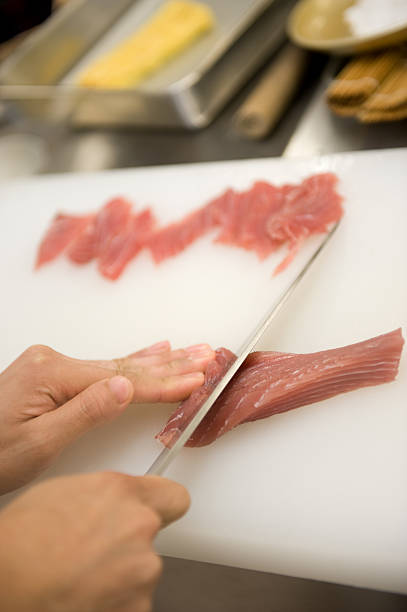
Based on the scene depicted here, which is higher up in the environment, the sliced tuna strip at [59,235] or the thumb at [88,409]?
the sliced tuna strip at [59,235]

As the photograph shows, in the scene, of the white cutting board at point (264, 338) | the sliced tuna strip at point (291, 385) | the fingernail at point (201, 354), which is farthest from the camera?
the fingernail at point (201, 354)

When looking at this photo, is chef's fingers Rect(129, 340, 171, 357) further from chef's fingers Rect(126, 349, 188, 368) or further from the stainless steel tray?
the stainless steel tray

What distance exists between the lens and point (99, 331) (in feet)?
6.99

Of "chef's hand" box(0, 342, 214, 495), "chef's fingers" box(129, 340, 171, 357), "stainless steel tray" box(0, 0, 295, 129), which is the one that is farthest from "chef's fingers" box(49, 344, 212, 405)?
"stainless steel tray" box(0, 0, 295, 129)

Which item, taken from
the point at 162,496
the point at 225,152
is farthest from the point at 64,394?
the point at 225,152

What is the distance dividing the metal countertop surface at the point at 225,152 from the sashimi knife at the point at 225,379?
0.35 m

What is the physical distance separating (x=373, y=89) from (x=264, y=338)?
49.7 inches

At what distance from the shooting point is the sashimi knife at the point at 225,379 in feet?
4.73

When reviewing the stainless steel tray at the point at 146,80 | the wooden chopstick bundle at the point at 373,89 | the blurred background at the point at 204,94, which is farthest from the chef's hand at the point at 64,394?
the stainless steel tray at the point at 146,80

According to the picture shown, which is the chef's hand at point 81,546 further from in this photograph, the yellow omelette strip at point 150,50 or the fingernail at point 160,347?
the yellow omelette strip at point 150,50

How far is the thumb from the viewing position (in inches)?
59.2

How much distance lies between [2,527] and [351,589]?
939 mm

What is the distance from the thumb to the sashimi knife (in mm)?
186

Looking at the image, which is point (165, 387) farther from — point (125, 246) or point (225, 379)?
point (125, 246)
